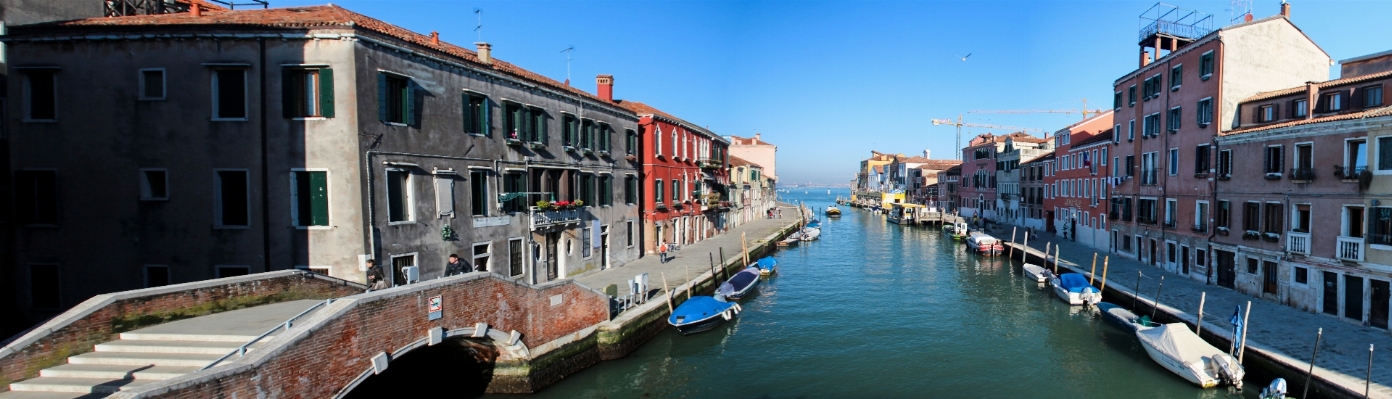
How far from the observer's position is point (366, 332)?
9617mm

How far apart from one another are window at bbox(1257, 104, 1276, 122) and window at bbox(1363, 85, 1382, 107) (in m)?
3.17

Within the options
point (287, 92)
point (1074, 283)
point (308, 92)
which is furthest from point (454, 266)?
point (1074, 283)

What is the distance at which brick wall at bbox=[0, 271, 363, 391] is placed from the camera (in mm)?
7996

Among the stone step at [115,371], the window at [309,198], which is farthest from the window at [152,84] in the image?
the stone step at [115,371]

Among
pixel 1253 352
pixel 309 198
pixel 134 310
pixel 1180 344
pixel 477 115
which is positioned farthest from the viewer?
pixel 477 115

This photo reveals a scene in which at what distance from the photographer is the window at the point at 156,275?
13.4 m

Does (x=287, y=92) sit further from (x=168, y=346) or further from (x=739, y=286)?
(x=739, y=286)

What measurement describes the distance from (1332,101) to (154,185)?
94.4 feet

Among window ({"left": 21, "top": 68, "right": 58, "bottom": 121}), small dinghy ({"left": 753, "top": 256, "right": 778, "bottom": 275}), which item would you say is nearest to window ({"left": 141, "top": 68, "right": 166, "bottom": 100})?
window ({"left": 21, "top": 68, "right": 58, "bottom": 121})

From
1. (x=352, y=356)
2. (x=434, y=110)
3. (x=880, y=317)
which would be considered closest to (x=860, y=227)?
(x=880, y=317)

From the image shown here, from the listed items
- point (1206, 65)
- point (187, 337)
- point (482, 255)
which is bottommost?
point (187, 337)

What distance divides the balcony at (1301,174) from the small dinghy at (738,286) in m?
16.3

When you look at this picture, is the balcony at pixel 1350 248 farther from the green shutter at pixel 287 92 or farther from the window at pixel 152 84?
the window at pixel 152 84

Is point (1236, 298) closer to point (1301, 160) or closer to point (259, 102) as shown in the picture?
point (1301, 160)
